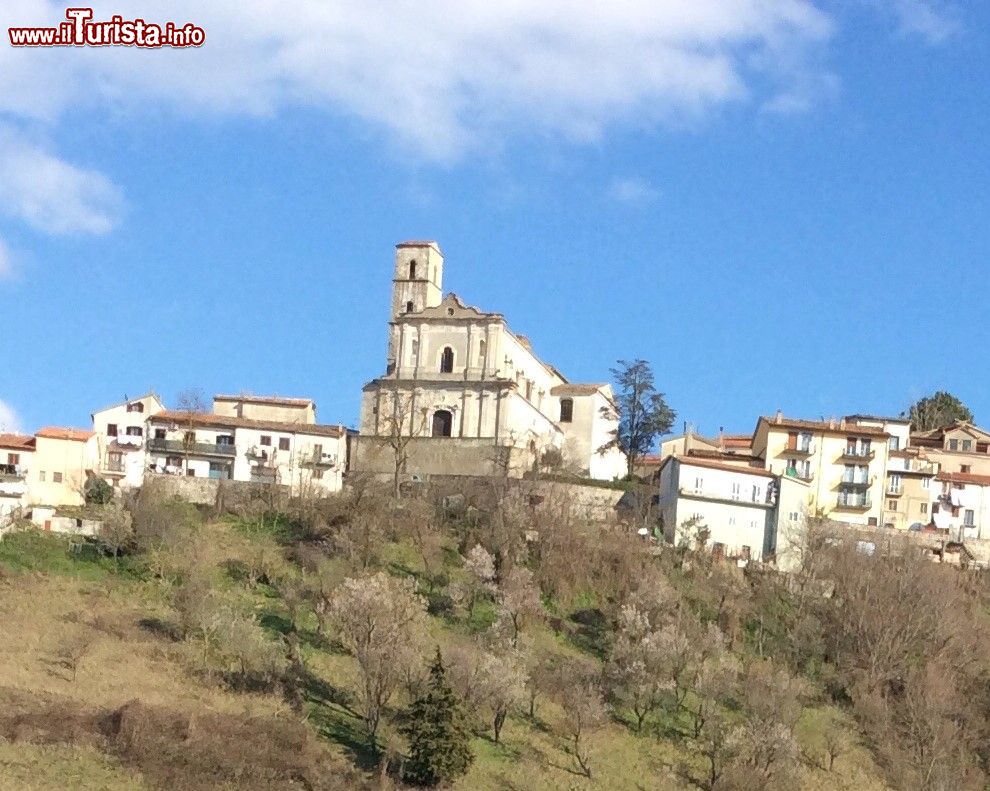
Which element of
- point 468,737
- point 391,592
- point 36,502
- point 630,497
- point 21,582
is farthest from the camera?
point 630,497

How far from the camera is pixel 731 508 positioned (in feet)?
244

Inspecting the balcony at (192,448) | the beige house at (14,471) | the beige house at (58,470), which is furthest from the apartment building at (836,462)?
the beige house at (14,471)

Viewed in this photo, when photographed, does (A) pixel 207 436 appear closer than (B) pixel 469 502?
No

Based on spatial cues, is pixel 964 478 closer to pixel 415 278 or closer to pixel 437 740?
pixel 415 278

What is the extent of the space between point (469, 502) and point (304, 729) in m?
23.2

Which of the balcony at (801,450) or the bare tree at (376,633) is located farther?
the balcony at (801,450)

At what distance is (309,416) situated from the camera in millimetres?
88812

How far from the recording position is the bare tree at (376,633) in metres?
52.1

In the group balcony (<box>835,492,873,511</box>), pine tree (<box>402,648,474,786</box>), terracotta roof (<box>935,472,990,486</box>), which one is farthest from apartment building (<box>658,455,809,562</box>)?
pine tree (<box>402,648,474,786</box>)

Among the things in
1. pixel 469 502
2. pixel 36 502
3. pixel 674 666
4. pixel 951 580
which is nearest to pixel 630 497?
pixel 469 502

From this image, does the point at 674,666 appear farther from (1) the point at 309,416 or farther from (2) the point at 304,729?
(1) the point at 309,416

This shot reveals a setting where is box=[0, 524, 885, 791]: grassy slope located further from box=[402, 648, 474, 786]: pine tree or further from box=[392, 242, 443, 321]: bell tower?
box=[392, 242, 443, 321]: bell tower

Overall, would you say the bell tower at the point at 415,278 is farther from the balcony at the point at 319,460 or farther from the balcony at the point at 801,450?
the balcony at the point at 801,450

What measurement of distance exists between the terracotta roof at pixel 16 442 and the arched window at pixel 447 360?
2272cm
